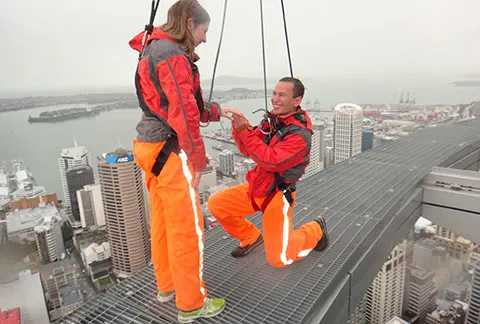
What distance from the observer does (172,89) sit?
38.4 inches

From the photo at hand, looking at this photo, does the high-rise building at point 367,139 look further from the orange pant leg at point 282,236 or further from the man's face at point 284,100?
the man's face at point 284,100

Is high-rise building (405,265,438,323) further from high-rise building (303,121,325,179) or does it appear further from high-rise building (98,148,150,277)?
high-rise building (98,148,150,277)

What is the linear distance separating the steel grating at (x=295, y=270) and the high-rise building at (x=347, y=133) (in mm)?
3832

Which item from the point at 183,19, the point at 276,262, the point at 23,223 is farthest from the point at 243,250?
the point at 23,223

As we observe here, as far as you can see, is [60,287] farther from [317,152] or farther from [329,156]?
[329,156]

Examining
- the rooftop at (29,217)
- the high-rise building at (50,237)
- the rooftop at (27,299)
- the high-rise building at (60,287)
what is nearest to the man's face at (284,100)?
the rooftop at (27,299)

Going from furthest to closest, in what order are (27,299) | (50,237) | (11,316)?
1. (50,237)
2. (27,299)
3. (11,316)

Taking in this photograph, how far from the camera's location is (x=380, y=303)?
17.7 ft

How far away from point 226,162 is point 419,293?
4351 mm

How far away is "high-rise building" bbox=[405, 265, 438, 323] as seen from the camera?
5.55 meters

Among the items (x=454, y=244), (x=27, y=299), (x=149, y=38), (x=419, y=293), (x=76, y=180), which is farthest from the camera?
(x=76, y=180)

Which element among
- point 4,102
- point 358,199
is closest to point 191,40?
point 358,199

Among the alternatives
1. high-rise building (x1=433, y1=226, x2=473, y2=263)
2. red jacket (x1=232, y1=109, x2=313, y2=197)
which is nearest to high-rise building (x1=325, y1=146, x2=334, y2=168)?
high-rise building (x1=433, y1=226, x2=473, y2=263)

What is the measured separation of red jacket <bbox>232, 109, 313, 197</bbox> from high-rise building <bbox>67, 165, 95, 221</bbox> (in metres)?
6.40
